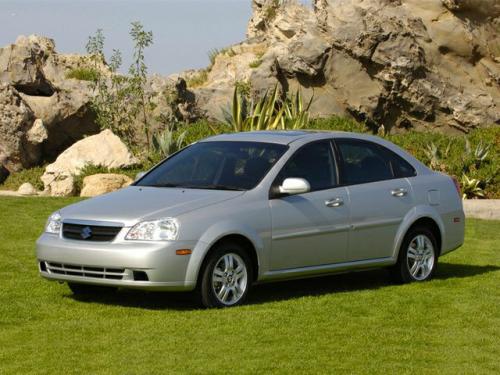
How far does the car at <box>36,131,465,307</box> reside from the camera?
10445 mm

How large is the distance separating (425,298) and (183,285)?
2.56 m

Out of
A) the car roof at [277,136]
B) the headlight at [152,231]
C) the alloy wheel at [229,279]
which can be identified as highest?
the car roof at [277,136]

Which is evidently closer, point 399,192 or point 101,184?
point 399,192

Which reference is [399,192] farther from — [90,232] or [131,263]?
[90,232]

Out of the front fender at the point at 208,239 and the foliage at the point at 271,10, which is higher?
the foliage at the point at 271,10

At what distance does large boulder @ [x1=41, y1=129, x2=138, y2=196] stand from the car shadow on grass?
12.2m

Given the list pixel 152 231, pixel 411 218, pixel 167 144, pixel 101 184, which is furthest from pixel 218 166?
pixel 167 144

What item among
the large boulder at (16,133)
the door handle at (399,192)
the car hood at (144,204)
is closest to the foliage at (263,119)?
the large boulder at (16,133)

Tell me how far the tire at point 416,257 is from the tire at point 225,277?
7.28 ft

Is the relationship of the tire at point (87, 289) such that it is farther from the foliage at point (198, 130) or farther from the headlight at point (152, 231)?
the foliage at point (198, 130)

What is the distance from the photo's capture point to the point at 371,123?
95.9ft

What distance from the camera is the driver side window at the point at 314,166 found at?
459 inches

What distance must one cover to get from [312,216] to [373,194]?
38.6 inches

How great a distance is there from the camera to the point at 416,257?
1273 cm
